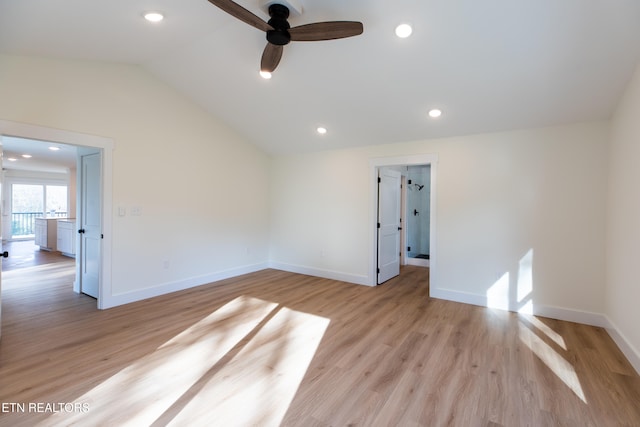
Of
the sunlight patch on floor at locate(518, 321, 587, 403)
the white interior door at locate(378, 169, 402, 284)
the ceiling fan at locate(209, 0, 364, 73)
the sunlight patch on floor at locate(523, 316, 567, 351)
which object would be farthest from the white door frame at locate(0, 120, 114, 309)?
the sunlight patch on floor at locate(523, 316, 567, 351)

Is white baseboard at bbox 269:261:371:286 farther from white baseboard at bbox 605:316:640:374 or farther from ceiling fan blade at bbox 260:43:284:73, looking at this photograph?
ceiling fan blade at bbox 260:43:284:73

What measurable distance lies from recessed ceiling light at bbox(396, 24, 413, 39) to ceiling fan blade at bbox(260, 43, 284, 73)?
1091mm

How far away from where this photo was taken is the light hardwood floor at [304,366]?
1.97 metres

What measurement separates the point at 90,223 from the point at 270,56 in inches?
139

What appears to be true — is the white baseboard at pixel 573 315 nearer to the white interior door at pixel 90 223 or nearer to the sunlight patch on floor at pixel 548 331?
the sunlight patch on floor at pixel 548 331

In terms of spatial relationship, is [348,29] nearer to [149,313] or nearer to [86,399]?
[86,399]

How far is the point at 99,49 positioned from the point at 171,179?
1813 mm

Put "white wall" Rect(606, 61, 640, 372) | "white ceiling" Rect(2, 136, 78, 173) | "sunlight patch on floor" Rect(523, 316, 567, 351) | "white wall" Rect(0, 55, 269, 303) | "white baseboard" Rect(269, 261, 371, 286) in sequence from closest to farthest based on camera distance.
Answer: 1. "white wall" Rect(606, 61, 640, 372)
2. "sunlight patch on floor" Rect(523, 316, 567, 351)
3. "white wall" Rect(0, 55, 269, 303)
4. "white baseboard" Rect(269, 261, 371, 286)
5. "white ceiling" Rect(2, 136, 78, 173)

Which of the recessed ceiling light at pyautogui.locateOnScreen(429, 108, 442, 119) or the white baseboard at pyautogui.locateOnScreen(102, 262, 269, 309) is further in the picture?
the white baseboard at pyautogui.locateOnScreen(102, 262, 269, 309)

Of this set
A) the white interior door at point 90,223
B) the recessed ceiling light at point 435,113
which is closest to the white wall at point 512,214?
the recessed ceiling light at point 435,113

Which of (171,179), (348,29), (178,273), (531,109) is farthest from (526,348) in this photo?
(171,179)

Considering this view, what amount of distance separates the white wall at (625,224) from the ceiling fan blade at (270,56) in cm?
321

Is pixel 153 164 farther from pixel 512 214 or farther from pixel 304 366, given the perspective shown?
pixel 512 214

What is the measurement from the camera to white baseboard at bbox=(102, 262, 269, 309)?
3.91 metres
